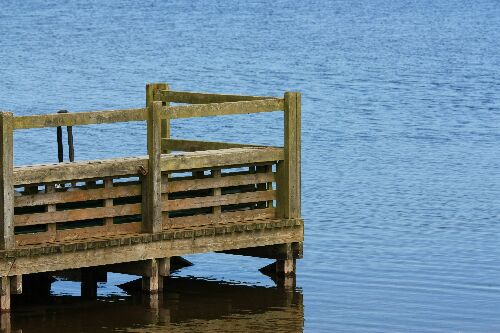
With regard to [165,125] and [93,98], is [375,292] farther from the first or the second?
[93,98]

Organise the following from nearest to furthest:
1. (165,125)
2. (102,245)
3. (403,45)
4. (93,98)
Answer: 1. (102,245)
2. (165,125)
3. (93,98)
4. (403,45)

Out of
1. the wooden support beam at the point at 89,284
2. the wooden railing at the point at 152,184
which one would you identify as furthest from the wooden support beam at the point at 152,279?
the wooden support beam at the point at 89,284

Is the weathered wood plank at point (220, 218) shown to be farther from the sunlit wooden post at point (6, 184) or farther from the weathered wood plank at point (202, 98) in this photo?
the sunlit wooden post at point (6, 184)

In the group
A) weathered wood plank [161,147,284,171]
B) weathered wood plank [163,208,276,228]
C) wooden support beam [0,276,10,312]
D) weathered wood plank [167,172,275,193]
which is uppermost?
weathered wood plank [161,147,284,171]

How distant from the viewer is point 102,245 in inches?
661

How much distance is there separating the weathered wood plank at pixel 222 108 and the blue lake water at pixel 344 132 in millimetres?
2002

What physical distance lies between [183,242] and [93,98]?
25.1 m

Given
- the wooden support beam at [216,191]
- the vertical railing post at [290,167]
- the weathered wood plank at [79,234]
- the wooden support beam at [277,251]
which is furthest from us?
the wooden support beam at [277,251]

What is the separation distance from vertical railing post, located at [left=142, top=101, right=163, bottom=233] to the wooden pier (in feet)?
0.03

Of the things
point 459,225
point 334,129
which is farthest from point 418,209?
point 334,129

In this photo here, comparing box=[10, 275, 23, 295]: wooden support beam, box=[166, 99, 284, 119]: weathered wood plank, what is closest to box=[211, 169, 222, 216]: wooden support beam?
box=[166, 99, 284, 119]: weathered wood plank

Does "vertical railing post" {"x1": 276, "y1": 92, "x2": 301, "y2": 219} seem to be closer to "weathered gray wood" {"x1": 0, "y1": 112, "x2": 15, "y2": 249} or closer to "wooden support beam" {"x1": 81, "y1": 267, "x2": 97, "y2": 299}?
"wooden support beam" {"x1": 81, "y1": 267, "x2": 97, "y2": 299}

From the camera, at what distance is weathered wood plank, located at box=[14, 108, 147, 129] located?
16.2 m

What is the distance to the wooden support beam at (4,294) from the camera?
53.4ft
